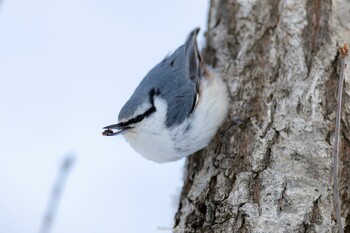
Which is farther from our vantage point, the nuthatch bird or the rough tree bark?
the nuthatch bird

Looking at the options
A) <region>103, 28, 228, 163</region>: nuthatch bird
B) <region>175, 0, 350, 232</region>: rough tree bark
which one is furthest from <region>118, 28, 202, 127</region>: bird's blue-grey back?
<region>175, 0, 350, 232</region>: rough tree bark

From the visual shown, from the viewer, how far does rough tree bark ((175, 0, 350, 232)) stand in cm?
183

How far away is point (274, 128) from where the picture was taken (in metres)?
2.07

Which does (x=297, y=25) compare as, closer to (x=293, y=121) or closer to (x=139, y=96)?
(x=293, y=121)

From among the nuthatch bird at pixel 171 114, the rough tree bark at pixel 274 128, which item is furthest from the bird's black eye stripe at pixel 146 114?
the rough tree bark at pixel 274 128

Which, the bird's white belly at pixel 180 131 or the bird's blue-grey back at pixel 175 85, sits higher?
the bird's blue-grey back at pixel 175 85

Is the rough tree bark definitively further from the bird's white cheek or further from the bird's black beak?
the bird's black beak

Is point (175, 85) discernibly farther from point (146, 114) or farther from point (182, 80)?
point (146, 114)

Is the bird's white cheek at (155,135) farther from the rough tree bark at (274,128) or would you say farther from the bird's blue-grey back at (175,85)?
the rough tree bark at (274,128)

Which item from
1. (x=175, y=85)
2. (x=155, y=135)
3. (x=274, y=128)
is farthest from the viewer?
(x=175, y=85)

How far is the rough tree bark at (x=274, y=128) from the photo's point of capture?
1834 millimetres

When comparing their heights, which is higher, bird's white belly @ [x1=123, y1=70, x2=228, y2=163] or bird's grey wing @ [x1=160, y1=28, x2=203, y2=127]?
bird's grey wing @ [x1=160, y1=28, x2=203, y2=127]

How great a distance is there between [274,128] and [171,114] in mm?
420

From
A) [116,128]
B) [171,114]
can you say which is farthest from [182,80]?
[116,128]
